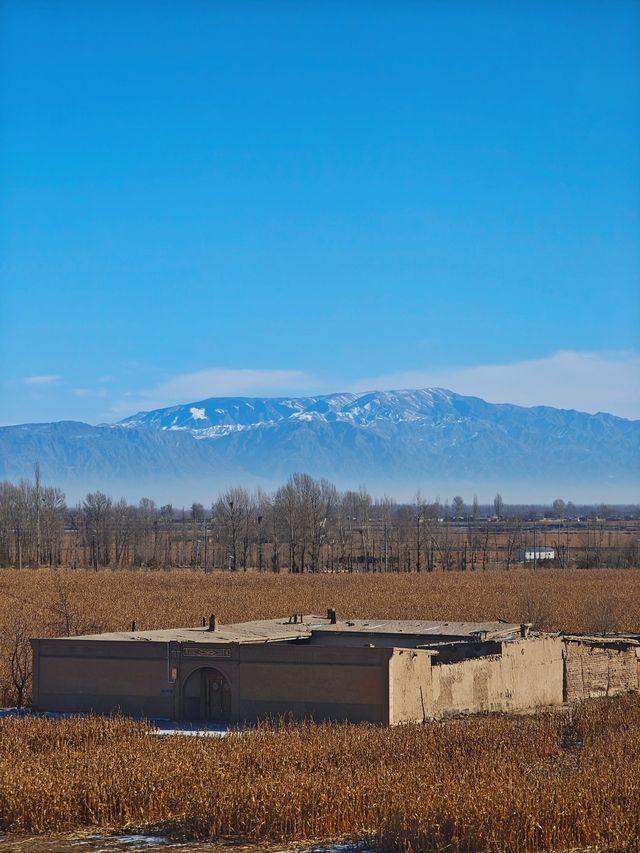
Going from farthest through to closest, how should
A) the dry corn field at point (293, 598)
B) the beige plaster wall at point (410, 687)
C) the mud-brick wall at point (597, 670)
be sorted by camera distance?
the dry corn field at point (293, 598)
the mud-brick wall at point (597, 670)
the beige plaster wall at point (410, 687)

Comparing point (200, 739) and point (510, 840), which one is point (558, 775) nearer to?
point (510, 840)

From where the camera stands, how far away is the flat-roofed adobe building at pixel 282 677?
30.8m

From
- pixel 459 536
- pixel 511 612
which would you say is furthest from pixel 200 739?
pixel 459 536

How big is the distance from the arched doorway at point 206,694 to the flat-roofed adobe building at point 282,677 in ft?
0.08

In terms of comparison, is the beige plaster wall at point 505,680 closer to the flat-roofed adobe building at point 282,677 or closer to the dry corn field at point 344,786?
the flat-roofed adobe building at point 282,677

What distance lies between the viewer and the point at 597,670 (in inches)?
1506

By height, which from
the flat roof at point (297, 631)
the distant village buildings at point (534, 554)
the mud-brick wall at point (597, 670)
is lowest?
the mud-brick wall at point (597, 670)

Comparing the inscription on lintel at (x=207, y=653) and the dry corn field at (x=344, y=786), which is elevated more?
the inscription on lintel at (x=207, y=653)

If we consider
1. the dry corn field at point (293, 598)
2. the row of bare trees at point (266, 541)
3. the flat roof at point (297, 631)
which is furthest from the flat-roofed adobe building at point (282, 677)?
the row of bare trees at point (266, 541)

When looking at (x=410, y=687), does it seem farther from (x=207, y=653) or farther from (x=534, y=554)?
(x=534, y=554)

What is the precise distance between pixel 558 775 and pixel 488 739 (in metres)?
4.64

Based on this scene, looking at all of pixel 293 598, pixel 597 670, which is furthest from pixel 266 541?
pixel 597 670

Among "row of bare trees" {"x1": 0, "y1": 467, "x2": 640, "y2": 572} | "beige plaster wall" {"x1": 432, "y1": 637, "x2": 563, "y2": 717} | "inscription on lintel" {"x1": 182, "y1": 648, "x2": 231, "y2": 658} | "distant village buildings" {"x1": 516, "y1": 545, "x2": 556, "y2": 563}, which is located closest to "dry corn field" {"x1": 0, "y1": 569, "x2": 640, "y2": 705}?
"inscription on lintel" {"x1": 182, "y1": 648, "x2": 231, "y2": 658}

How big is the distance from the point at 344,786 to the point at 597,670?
2027 cm
